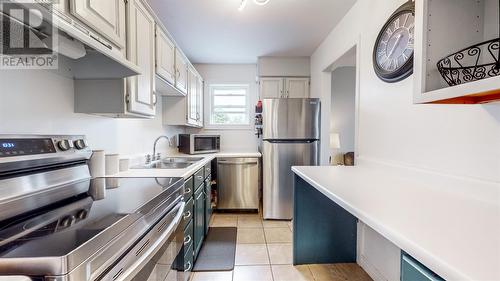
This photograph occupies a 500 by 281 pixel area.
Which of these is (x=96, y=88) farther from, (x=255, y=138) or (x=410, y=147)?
(x=255, y=138)

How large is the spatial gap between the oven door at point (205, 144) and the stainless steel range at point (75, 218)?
76.9 inches

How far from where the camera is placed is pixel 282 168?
10.9 feet

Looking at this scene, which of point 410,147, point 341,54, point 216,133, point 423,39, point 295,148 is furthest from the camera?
point 216,133

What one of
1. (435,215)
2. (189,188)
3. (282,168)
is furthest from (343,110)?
(435,215)

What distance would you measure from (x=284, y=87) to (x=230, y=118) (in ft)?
3.53

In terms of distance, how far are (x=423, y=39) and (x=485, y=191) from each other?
26.7 inches

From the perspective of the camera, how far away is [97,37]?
1.12 meters

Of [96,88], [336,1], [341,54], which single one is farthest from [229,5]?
[96,88]

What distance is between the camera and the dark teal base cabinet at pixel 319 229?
210 cm

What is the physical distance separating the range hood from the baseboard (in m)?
2.18

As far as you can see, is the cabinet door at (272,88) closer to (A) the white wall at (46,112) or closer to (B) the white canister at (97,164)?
(A) the white wall at (46,112)

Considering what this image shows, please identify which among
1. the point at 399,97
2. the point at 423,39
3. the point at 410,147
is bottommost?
the point at 410,147

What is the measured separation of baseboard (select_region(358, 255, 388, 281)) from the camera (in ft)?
5.96

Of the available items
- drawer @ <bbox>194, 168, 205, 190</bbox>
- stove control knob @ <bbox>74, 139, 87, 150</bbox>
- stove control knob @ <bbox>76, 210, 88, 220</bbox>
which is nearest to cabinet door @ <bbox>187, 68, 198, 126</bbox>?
drawer @ <bbox>194, 168, 205, 190</bbox>
